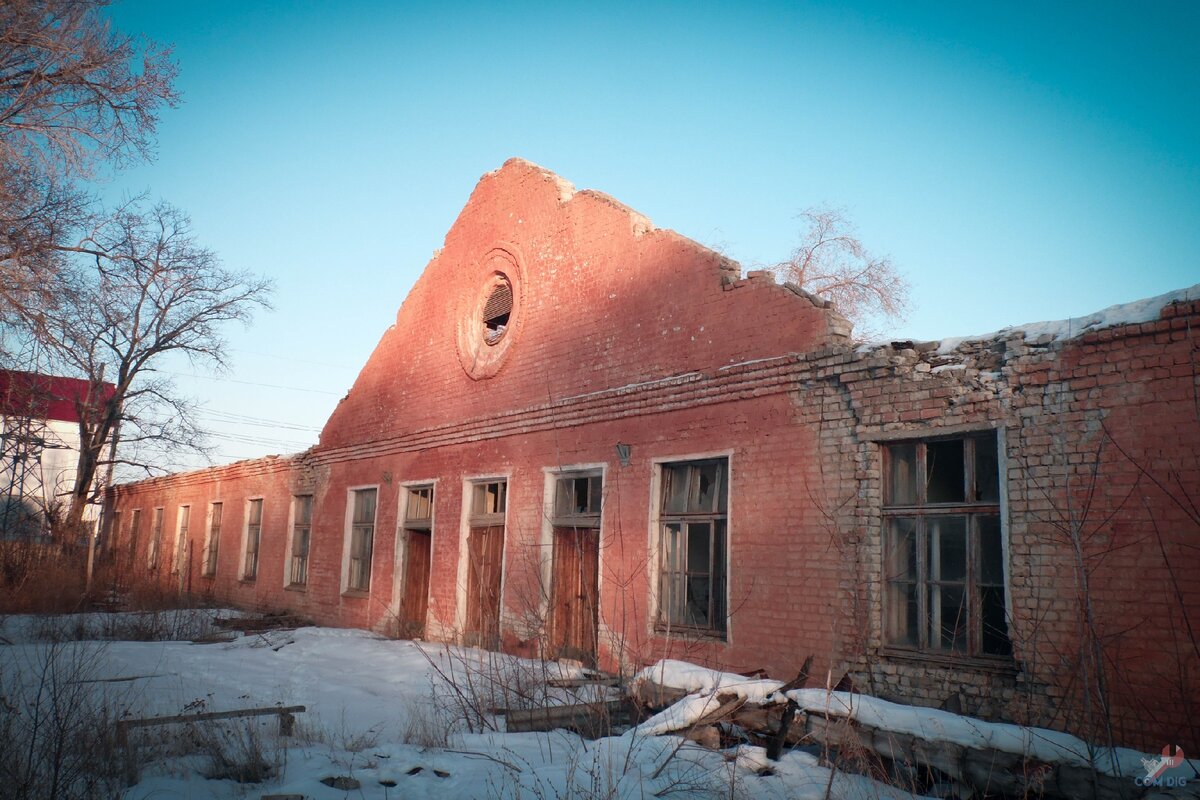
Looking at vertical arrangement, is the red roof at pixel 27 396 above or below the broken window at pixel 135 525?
above

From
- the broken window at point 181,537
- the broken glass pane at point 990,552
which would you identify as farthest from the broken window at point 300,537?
the broken glass pane at point 990,552

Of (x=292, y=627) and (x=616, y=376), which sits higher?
(x=616, y=376)

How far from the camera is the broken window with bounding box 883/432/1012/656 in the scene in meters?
6.63

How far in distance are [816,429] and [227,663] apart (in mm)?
7361

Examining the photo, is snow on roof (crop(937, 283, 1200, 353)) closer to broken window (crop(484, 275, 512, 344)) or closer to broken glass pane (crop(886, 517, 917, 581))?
broken glass pane (crop(886, 517, 917, 581))

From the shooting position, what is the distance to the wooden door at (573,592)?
10195mm

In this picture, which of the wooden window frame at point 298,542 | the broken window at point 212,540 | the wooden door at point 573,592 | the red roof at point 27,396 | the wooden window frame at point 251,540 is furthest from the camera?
the broken window at point 212,540

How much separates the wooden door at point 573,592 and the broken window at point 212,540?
12.8 m

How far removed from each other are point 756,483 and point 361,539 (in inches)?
355

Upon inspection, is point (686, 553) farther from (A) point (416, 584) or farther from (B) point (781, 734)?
(A) point (416, 584)

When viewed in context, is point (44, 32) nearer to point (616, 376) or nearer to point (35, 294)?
point (35, 294)

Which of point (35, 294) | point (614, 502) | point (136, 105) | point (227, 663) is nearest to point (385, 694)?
point (227, 663)

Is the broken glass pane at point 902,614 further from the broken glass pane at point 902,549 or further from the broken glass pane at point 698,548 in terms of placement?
the broken glass pane at point 698,548

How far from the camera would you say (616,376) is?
10281mm
